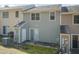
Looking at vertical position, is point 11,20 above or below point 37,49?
above

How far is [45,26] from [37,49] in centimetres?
28

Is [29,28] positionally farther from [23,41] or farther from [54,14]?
[54,14]

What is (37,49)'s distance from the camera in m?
1.87

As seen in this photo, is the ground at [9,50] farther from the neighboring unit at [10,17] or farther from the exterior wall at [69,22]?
the exterior wall at [69,22]

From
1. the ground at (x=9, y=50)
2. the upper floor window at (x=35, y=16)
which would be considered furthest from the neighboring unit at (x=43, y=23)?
the ground at (x=9, y=50)

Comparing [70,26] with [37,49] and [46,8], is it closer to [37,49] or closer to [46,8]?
[46,8]

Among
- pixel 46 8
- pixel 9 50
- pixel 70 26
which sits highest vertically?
pixel 46 8

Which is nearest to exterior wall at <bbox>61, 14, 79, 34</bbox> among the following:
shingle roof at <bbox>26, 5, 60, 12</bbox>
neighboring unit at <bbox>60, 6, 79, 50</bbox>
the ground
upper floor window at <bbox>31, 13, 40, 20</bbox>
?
neighboring unit at <bbox>60, 6, 79, 50</bbox>

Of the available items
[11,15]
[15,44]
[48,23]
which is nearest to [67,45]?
[48,23]

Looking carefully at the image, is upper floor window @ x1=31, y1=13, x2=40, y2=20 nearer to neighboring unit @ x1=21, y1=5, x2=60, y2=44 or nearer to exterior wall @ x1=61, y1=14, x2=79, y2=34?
neighboring unit @ x1=21, y1=5, x2=60, y2=44

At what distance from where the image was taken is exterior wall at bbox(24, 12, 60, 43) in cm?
184

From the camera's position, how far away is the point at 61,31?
1.84m

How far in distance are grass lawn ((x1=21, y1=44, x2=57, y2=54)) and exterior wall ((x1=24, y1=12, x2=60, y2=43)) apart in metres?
0.09

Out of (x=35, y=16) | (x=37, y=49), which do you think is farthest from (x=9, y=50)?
(x=35, y=16)
